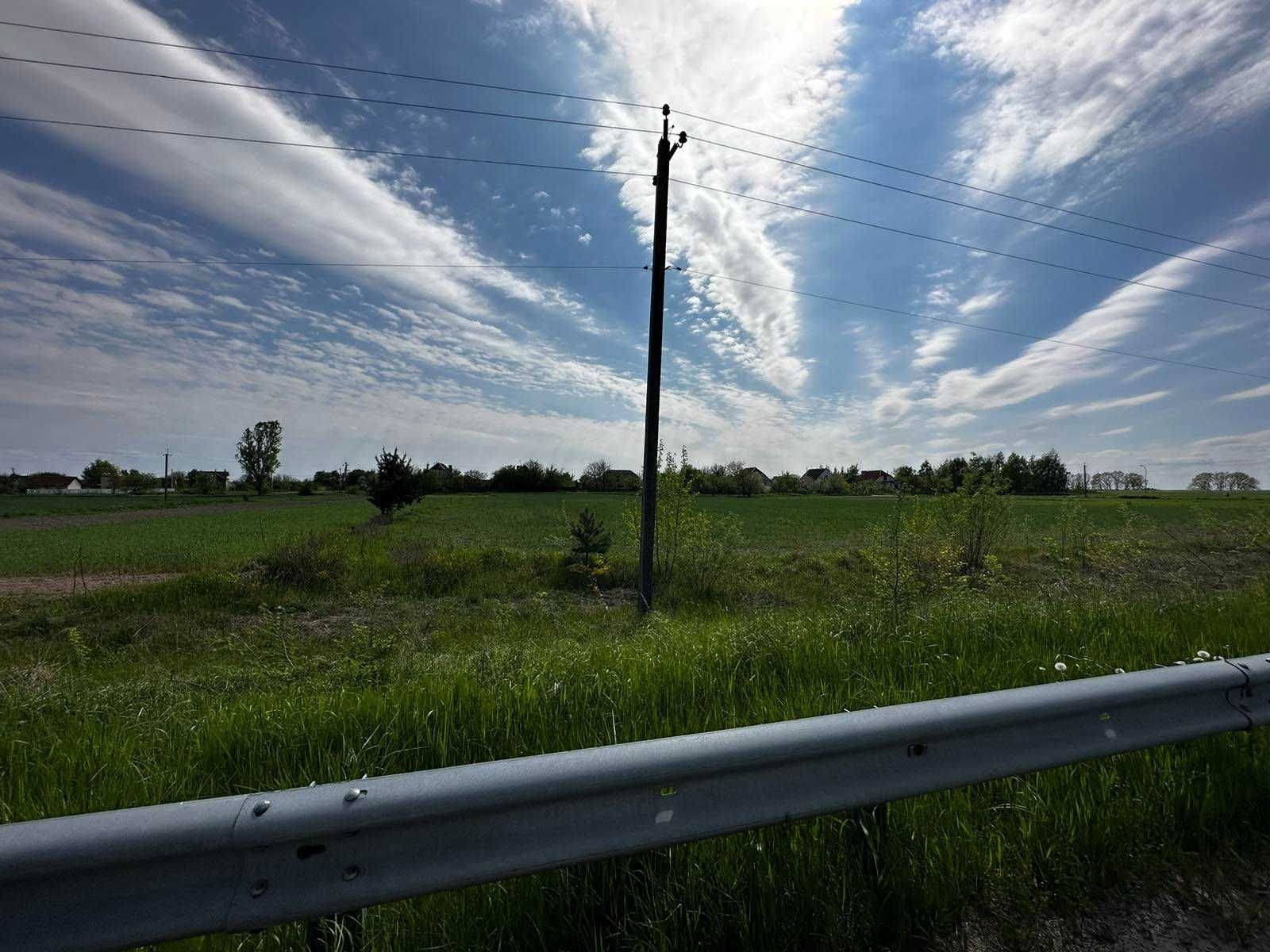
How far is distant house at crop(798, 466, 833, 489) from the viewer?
4225 inches

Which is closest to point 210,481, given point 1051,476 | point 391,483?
point 391,483

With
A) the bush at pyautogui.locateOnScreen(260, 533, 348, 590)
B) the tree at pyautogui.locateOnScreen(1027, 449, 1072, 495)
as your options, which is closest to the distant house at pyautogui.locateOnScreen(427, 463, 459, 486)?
the bush at pyautogui.locateOnScreen(260, 533, 348, 590)

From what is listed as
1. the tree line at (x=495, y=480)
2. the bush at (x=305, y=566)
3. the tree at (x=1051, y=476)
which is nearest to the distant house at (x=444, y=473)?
the tree line at (x=495, y=480)

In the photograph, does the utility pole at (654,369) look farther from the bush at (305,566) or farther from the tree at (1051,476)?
the tree at (1051,476)

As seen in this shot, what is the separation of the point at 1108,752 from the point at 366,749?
3.28m

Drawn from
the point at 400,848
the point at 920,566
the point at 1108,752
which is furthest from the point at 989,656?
the point at 920,566

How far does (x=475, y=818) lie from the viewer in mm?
1421

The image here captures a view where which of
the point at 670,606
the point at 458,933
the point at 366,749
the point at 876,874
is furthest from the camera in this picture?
the point at 670,606

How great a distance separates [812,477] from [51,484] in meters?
138

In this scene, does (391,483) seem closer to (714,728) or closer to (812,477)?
(714,728)

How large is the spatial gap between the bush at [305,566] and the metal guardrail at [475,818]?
40.0ft

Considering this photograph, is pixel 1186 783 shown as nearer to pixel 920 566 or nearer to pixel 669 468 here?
pixel 920 566

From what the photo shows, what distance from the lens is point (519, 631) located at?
7.45 meters

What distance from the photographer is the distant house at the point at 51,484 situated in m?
85.9
